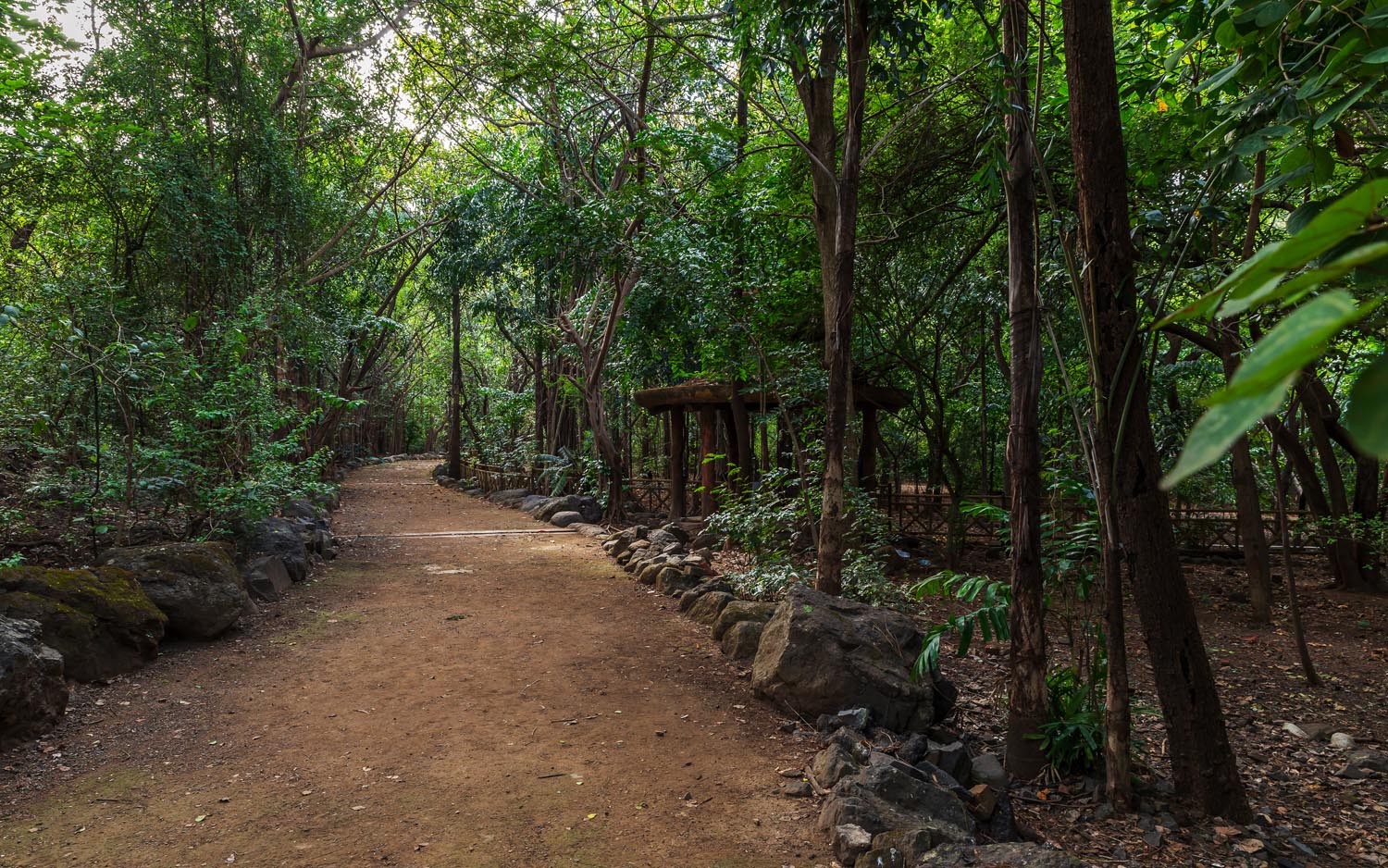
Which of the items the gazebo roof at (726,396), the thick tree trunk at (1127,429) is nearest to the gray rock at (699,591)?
the gazebo roof at (726,396)

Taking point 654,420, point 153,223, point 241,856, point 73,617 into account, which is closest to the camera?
point 241,856

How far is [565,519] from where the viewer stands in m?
12.9

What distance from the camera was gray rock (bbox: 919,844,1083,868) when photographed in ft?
9.27

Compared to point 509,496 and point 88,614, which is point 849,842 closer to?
point 88,614

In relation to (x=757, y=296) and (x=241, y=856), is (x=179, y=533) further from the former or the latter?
(x=757, y=296)

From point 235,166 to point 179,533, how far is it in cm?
495

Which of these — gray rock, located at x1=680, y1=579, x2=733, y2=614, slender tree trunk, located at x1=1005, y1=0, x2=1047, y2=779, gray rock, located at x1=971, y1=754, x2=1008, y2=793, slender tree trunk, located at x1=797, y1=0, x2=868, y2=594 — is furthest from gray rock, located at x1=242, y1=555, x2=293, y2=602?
slender tree trunk, located at x1=1005, y1=0, x2=1047, y2=779

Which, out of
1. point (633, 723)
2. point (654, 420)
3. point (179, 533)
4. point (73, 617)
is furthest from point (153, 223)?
point (654, 420)

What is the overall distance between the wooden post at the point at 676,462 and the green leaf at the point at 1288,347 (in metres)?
12.0

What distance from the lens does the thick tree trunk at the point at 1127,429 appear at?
3.30 meters

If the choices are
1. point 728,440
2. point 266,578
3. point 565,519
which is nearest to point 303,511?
point 565,519

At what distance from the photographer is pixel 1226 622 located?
25.8ft

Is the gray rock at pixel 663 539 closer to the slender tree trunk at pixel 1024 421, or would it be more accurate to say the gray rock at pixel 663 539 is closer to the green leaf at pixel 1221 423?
the slender tree trunk at pixel 1024 421

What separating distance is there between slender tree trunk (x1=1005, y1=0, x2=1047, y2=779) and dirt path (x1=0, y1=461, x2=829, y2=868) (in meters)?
1.29
